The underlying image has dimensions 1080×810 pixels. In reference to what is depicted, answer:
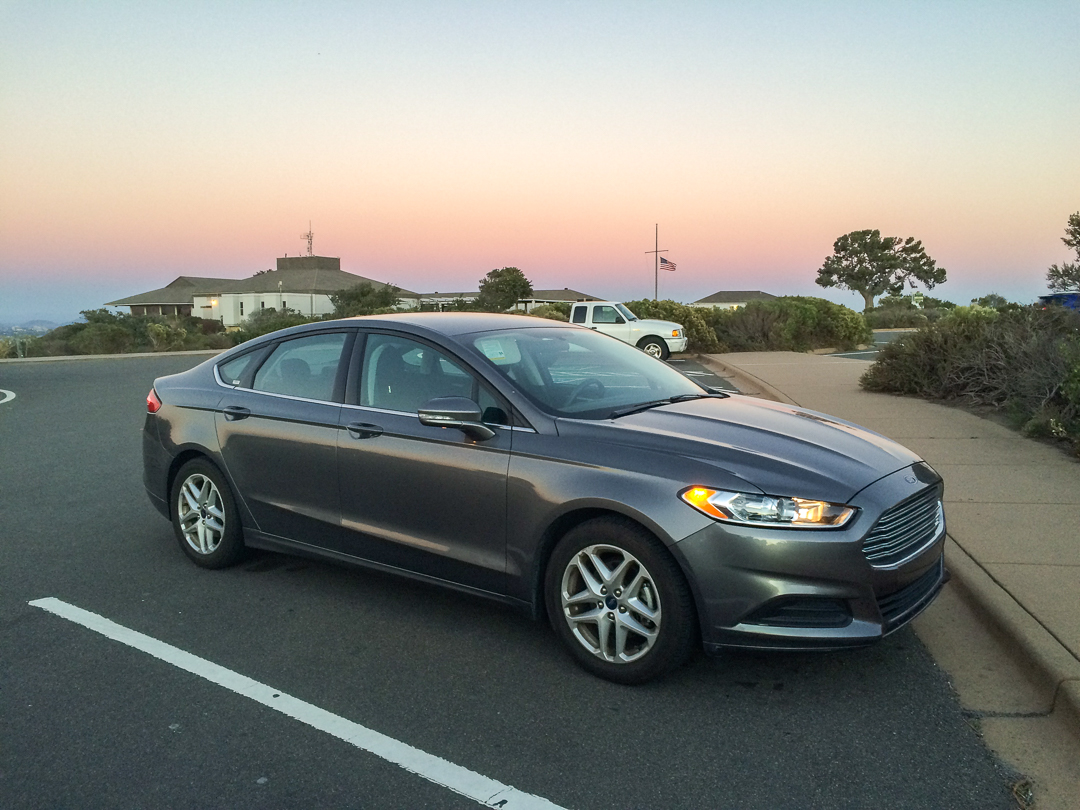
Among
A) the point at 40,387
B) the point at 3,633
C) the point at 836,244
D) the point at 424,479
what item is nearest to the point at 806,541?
the point at 424,479

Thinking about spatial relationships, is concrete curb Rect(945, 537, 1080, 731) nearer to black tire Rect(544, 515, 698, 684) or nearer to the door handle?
black tire Rect(544, 515, 698, 684)

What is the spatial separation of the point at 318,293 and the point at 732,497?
83.0 metres

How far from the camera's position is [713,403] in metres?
5.15

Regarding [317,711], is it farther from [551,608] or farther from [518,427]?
[518,427]

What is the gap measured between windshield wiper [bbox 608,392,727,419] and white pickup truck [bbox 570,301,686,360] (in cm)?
1855

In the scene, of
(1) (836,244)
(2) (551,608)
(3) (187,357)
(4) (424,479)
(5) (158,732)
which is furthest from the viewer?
(1) (836,244)

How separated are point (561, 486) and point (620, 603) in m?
0.56

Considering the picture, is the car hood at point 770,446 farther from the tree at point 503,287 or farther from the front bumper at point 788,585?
the tree at point 503,287

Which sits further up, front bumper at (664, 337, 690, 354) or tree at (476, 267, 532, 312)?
tree at (476, 267, 532, 312)

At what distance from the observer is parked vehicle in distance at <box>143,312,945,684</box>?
149 inches

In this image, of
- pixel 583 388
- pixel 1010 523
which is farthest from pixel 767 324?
pixel 583 388

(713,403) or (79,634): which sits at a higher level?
(713,403)

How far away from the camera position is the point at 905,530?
4074 mm

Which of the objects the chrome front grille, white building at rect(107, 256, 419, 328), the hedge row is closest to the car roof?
the chrome front grille
